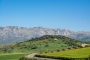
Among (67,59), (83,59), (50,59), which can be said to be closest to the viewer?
(83,59)

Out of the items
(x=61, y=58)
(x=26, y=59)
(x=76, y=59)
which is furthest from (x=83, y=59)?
(x=26, y=59)

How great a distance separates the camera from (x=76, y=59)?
231 ft

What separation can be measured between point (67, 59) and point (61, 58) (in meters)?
4.86

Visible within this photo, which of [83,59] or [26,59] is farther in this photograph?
[26,59]

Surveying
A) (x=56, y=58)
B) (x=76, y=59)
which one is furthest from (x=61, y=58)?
(x=76, y=59)

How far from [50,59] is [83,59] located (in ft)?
53.3

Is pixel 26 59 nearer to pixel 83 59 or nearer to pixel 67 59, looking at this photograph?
pixel 67 59

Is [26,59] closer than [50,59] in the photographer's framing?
No

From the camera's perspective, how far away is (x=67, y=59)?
75812 mm

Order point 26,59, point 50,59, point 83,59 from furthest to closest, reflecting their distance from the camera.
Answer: point 26,59, point 50,59, point 83,59

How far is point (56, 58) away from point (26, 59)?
11.7 m

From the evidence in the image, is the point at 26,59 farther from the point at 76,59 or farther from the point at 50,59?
the point at 76,59

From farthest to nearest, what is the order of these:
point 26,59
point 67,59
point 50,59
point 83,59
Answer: point 26,59, point 50,59, point 67,59, point 83,59

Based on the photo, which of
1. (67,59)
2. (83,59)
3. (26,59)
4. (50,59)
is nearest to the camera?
(83,59)
